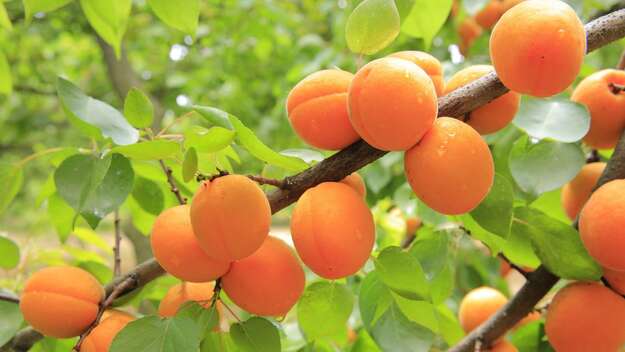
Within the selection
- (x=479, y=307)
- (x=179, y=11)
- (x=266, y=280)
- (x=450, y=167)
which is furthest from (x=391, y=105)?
(x=479, y=307)

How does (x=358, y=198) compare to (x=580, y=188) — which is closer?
(x=358, y=198)

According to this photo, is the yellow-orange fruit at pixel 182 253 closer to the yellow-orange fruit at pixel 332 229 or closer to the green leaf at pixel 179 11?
the yellow-orange fruit at pixel 332 229

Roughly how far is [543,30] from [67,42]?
11.3ft

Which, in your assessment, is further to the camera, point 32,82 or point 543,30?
point 32,82

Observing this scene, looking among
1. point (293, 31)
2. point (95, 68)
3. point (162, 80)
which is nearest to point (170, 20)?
point (293, 31)

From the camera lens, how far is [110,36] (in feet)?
2.84

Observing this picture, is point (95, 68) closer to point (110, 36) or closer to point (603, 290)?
point (110, 36)

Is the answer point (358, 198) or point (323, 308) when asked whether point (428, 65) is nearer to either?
point (358, 198)

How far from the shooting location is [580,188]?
2.82ft

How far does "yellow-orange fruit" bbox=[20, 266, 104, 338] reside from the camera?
0.68m

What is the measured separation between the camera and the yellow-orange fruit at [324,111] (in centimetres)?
62

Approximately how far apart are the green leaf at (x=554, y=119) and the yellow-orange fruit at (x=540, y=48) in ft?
0.45

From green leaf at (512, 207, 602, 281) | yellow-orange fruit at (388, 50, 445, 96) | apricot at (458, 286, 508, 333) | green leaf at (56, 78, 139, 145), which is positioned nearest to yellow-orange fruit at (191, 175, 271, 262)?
green leaf at (56, 78, 139, 145)

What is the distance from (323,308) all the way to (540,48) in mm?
379
